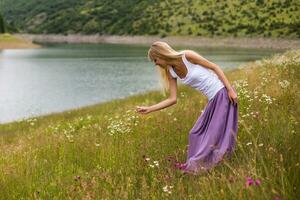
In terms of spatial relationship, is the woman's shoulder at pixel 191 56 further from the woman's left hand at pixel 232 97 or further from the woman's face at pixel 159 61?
the woman's left hand at pixel 232 97

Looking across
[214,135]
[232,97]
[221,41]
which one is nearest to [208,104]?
[232,97]

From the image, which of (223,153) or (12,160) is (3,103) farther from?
(223,153)

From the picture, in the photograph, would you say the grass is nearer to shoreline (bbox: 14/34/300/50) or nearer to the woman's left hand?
the woman's left hand

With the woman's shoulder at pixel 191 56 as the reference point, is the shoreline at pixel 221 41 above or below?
below

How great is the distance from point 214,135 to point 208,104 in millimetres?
527

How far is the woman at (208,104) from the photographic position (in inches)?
273

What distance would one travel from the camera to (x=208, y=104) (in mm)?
7320

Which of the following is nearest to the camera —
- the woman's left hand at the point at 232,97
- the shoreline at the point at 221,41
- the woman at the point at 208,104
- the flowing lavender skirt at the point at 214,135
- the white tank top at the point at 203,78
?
the flowing lavender skirt at the point at 214,135

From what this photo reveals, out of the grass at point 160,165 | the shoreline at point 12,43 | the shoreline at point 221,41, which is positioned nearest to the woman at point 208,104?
the grass at point 160,165

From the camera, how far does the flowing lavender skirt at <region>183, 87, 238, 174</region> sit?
6.81 m

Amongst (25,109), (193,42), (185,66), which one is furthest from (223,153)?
(193,42)

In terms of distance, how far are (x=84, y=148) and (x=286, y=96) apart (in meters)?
4.22

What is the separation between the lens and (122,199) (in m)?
5.75

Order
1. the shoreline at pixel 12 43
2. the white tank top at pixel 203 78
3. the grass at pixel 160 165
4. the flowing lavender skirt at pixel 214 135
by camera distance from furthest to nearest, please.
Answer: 1. the shoreline at pixel 12 43
2. the white tank top at pixel 203 78
3. the flowing lavender skirt at pixel 214 135
4. the grass at pixel 160 165
